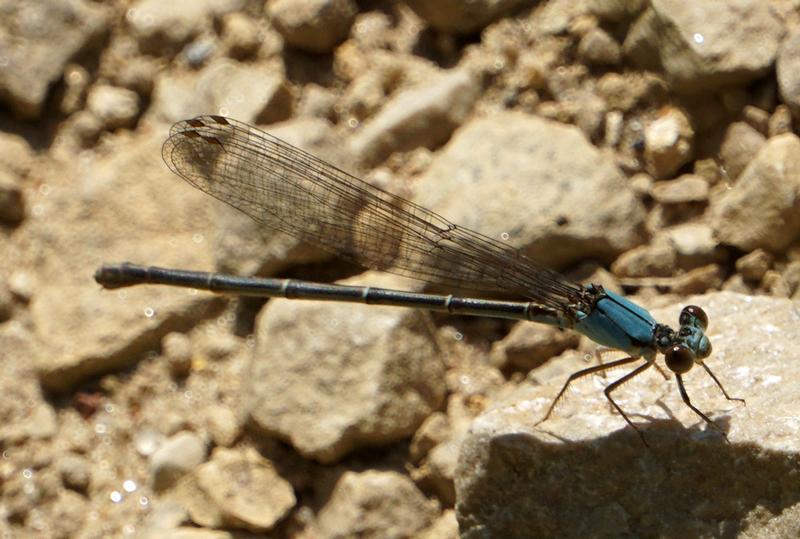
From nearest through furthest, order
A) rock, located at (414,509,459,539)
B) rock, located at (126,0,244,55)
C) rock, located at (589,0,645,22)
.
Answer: rock, located at (414,509,459,539) < rock, located at (589,0,645,22) < rock, located at (126,0,244,55)

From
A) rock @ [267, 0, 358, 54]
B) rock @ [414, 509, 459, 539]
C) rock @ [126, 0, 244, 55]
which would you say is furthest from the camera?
rock @ [126, 0, 244, 55]

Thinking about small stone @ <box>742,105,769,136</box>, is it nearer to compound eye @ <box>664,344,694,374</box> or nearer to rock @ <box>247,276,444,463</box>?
compound eye @ <box>664,344,694,374</box>

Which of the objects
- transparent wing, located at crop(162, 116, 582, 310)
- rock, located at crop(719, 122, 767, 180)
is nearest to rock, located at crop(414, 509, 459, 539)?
transparent wing, located at crop(162, 116, 582, 310)

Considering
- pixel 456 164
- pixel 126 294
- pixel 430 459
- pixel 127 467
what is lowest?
pixel 127 467

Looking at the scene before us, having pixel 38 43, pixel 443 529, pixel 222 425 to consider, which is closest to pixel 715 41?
pixel 443 529

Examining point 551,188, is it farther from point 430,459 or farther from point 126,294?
point 126,294

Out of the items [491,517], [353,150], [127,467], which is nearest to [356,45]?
[353,150]

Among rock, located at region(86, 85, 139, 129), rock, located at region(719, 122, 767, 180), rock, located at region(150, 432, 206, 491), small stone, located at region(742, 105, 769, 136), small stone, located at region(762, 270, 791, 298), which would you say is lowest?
rock, located at region(150, 432, 206, 491)
